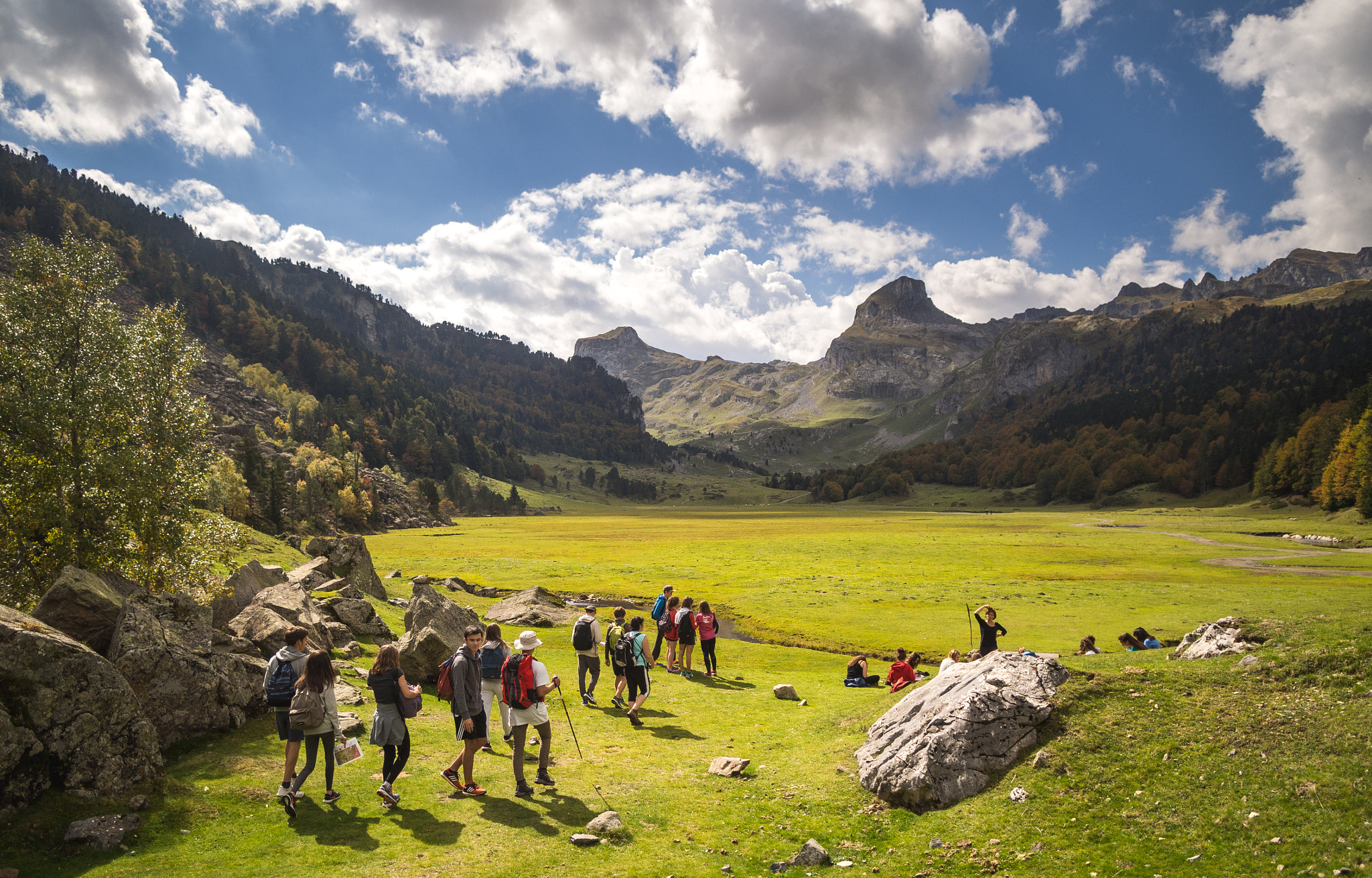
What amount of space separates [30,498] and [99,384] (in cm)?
503

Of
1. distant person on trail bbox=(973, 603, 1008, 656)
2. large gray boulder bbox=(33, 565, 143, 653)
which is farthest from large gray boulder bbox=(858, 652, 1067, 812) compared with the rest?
large gray boulder bbox=(33, 565, 143, 653)

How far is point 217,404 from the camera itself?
516 ft

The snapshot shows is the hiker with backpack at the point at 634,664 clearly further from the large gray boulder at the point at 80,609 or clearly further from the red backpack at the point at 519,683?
the large gray boulder at the point at 80,609

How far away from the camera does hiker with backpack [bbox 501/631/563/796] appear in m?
14.5

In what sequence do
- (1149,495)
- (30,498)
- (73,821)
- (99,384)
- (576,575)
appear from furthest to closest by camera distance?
(1149,495) < (576,575) < (99,384) < (30,498) < (73,821)

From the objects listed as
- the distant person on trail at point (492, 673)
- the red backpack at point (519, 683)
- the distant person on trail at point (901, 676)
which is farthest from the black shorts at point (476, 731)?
the distant person on trail at point (901, 676)

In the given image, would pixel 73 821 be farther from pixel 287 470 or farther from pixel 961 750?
pixel 287 470

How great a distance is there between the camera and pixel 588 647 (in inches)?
882

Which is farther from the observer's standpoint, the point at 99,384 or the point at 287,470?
the point at 287,470

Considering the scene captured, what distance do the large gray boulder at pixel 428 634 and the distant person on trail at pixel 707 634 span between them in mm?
10399

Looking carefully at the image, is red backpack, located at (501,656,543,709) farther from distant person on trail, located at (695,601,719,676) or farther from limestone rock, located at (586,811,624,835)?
distant person on trail, located at (695,601,719,676)

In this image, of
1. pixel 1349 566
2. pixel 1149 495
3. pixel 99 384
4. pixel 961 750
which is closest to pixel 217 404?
pixel 99 384

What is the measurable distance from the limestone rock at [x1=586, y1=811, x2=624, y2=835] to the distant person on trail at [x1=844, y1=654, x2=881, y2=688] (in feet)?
55.2

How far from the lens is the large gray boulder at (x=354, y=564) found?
132ft
